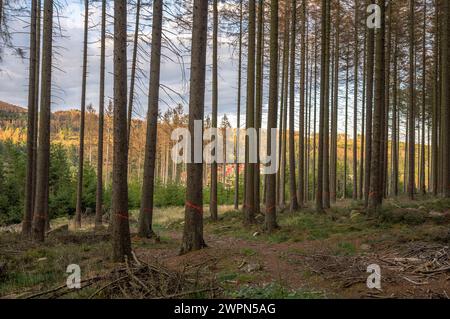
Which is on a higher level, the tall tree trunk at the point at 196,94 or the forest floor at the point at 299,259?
the tall tree trunk at the point at 196,94

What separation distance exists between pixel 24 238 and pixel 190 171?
21.7 ft

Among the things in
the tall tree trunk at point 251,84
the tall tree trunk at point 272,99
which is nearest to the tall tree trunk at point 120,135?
the tall tree trunk at point 272,99

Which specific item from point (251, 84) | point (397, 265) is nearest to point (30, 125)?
point (251, 84)

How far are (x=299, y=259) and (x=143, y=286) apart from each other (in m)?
3.44

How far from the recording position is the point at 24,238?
36.4 ft

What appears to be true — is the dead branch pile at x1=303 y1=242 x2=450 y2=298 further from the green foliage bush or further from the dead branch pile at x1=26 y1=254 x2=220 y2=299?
the green foliage bush

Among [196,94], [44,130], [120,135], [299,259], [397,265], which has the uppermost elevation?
[196,94]

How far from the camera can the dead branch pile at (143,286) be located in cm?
480

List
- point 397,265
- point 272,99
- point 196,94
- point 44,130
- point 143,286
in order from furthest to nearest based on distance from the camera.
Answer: point 272,99, point 44,130, point 196,94, point 397,265, point 143,286

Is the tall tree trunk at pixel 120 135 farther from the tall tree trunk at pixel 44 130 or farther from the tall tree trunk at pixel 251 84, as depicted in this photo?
the tall tree trunk at pixel 251 84

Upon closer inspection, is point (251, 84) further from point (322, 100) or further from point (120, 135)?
point (120, 135)

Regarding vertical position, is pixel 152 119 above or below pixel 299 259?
above

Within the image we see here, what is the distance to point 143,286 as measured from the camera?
498 centimetres

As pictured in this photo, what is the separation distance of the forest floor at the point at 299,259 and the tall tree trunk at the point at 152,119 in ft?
2.72
